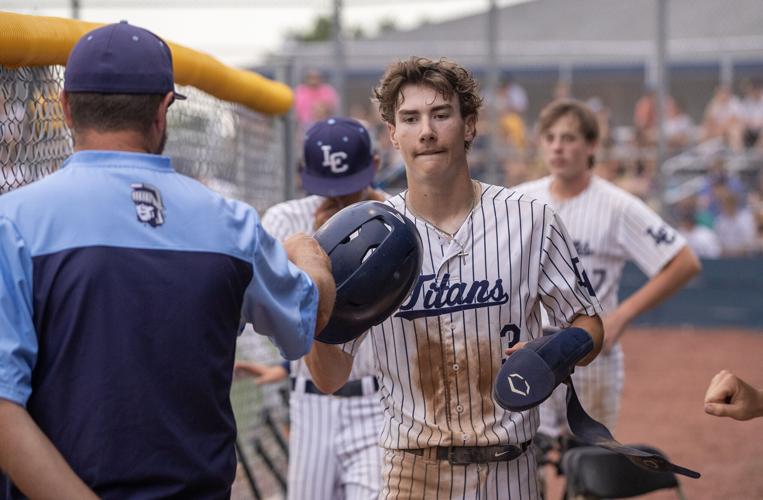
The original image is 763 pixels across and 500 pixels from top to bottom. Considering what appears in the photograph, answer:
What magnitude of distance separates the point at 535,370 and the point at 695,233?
11.3 metres

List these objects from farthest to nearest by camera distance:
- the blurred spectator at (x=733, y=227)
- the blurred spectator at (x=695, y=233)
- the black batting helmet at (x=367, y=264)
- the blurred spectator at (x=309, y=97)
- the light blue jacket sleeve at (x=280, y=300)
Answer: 1. the blurred spectator at (x=695, y=233)
2. the blurred spectator at (x=733, y=227)
3. the blurred spectator at (x=309, y=97)
4. the black batting helmet at (x=367, y=264)
5. the light blue jacket sleeve at (x=280, y=300)

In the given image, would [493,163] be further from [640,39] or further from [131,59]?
[640,39]

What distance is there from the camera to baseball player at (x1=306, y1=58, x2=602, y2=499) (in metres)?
3.66

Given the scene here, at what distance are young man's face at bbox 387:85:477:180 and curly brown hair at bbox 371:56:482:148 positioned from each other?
0.02 m

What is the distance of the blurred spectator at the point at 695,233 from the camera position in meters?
14.0

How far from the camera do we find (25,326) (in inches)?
97.3

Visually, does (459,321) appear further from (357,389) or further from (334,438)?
(334,438)

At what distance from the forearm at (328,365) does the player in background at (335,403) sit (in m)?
1.18

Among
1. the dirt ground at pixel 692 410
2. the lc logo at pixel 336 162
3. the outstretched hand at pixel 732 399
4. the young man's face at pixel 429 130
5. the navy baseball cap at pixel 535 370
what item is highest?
the young man's face at pixel 429 130

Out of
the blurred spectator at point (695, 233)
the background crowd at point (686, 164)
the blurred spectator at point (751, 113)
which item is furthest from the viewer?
the blurred spectator at point (751, 113)

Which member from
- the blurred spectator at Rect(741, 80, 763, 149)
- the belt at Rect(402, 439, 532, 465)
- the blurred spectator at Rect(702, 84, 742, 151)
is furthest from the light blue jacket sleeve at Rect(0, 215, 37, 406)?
the blurred spectator at Rect(741, 80, 763, 149)

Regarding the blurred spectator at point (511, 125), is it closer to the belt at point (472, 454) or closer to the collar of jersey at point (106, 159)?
the belt at point (472, 454)

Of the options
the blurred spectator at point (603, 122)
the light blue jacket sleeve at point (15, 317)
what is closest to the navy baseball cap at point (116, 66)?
the light blue jacket sleeve at point (15, 317)

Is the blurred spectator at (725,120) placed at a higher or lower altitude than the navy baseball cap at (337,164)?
lower
